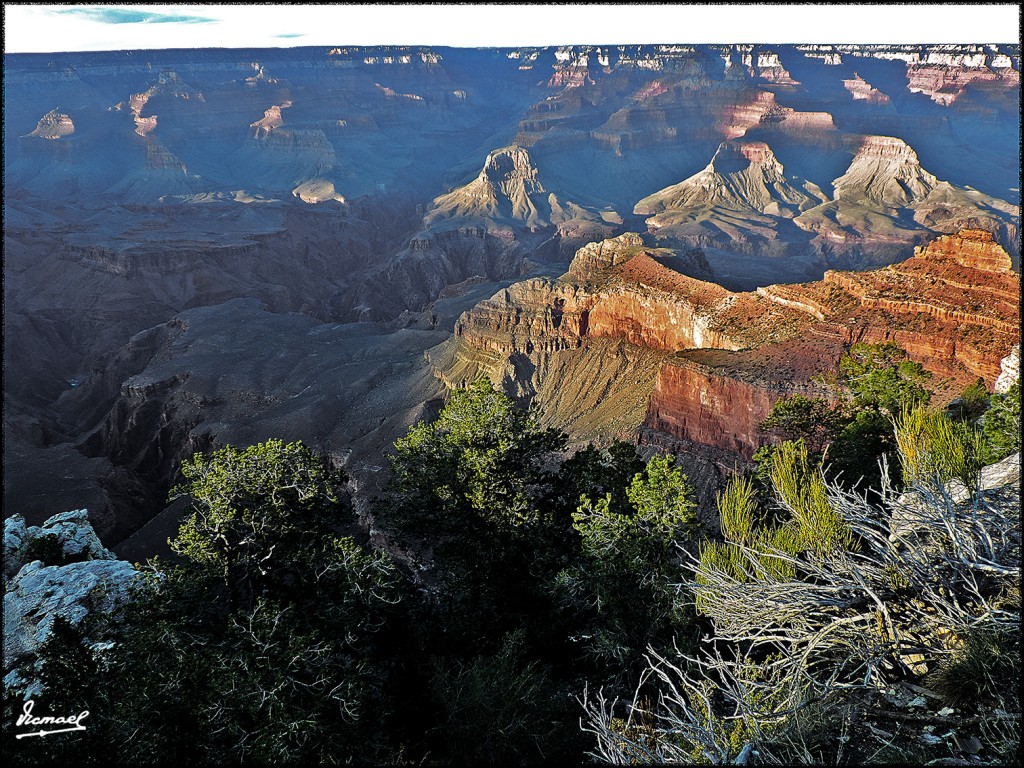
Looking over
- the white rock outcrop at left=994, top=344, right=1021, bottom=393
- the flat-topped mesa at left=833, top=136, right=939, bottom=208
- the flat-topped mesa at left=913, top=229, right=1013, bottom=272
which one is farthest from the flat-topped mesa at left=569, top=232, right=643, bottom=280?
the flat-topped mesa at left=833, top=136, right=939, bottom=208

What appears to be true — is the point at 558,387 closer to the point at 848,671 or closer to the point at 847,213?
the point at 848,671

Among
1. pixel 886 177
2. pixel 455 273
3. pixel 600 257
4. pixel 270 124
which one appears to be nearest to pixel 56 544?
pixel 600 257

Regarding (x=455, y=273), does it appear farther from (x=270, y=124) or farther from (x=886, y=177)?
(x=270, y=124)

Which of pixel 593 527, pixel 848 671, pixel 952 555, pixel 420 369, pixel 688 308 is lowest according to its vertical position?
pixel 420 369

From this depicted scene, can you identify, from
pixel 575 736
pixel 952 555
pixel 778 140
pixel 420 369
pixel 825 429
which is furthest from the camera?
pixel 778 140

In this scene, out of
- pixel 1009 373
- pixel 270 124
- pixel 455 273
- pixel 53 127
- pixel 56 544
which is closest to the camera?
pixel 1009 373

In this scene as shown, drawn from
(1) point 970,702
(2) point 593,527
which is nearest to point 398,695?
(2) point 593,527

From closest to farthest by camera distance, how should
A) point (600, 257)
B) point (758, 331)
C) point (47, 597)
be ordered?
point (47, 597), point (758, 331), point (600, 257)
